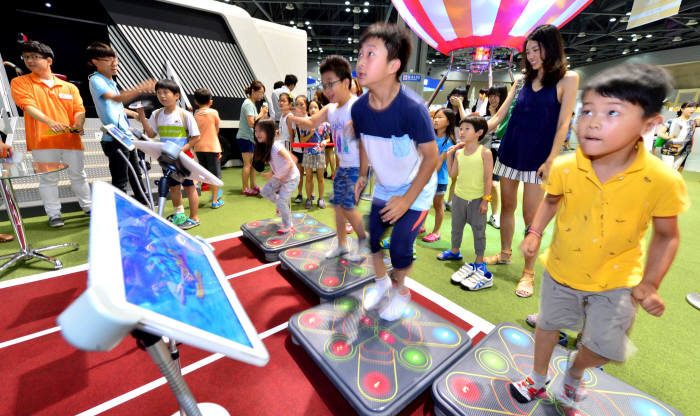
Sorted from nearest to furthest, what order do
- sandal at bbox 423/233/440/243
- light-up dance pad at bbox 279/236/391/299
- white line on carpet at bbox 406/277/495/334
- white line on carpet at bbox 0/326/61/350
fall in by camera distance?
white line on carpet at bbox 0/326/61/350, white line on carpet at bbox 406/277/495/334, light-up dance pad at bbox 279/236/391/299, sandal at bbox 423/233/440/243

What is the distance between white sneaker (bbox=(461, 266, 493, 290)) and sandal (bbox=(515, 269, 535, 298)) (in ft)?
0.76

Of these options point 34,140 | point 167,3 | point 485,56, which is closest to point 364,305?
point 485,56

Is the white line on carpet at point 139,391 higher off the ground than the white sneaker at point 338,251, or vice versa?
the white sneaker at point 338,251

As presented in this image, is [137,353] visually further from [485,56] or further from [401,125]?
[485,56]

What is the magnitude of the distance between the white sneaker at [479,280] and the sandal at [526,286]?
0.76 ft

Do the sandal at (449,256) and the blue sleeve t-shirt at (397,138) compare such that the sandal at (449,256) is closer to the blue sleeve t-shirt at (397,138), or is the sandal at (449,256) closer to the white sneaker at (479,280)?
the white sneaker at (479,280)

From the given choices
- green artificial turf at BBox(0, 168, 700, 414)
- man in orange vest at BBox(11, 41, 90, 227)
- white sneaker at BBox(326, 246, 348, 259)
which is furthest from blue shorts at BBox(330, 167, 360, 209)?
man in orange vest at BBox(11, 41, 90, 227)

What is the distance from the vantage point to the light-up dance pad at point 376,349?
1.51 meters

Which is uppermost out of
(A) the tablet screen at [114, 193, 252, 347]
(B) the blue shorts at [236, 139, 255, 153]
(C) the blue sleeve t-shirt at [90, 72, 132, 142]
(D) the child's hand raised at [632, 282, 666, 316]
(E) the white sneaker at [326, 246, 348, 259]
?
(C) the blue sleeve t-shirt at [90, 72, 132, 142]

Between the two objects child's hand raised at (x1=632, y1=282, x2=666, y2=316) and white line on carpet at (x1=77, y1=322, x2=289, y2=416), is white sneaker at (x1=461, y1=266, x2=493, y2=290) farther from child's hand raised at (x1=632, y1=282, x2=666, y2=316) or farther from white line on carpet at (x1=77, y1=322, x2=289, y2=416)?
white line on carpet at (x1=77, y1=322, x2=289, y2=416)

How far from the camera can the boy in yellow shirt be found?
0.97 meters

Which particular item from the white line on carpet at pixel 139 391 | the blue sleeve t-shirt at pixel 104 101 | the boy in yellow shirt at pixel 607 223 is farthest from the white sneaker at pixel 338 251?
the blue sleeve t-shirt at pixel 104 101

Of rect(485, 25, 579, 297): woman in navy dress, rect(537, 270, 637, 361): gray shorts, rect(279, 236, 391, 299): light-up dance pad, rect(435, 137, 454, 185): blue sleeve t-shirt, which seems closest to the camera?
rect(537, 270, 637, 361): gray shorts

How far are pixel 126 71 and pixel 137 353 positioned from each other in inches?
257
